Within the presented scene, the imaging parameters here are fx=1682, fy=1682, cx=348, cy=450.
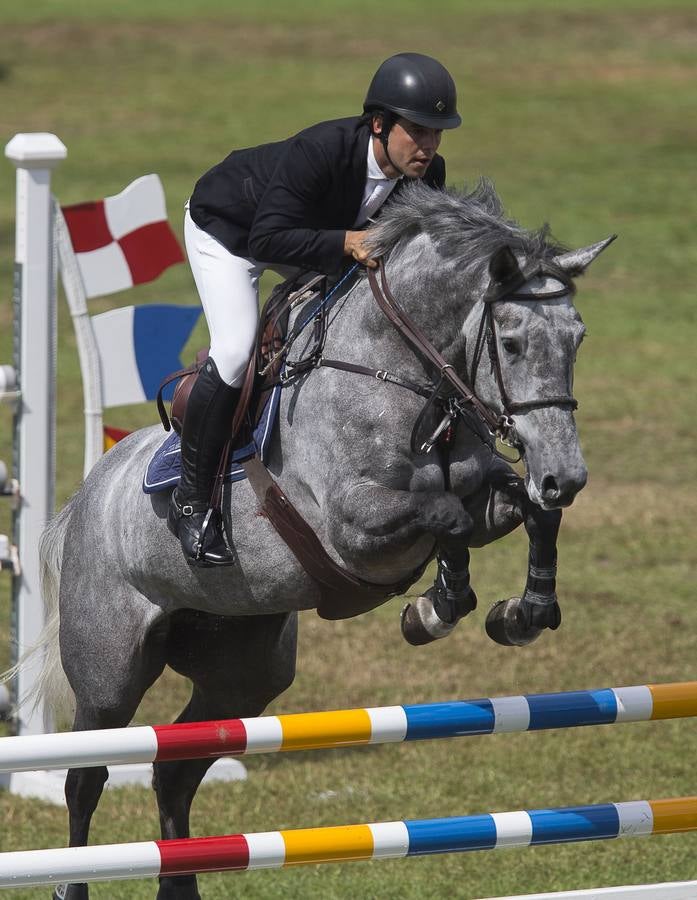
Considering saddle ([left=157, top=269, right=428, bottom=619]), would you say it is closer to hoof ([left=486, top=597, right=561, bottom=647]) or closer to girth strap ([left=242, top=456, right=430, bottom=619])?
girth strap ([left=242, top=456, right=430, bottom=619])

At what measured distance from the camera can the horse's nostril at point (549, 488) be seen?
165 inches

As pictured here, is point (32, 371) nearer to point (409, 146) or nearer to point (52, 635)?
point (52, 635)

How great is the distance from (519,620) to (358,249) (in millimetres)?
1115

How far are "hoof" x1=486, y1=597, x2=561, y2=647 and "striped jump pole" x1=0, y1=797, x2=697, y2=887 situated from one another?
47cm

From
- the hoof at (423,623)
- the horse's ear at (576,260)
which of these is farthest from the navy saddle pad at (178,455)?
the horse's ear at (576,260)

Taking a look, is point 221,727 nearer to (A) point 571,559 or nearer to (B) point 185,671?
(B) point 185,671

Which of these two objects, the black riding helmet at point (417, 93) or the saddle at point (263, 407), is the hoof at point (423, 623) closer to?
the saddle at point (263, 407)

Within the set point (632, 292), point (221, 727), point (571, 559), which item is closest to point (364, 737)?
point (221, 727)

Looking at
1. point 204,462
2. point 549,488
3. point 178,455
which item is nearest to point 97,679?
point 178,455

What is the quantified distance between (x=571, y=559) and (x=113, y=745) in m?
6.61

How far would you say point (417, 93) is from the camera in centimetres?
455

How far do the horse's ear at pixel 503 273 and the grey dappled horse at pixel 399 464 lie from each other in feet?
0.08

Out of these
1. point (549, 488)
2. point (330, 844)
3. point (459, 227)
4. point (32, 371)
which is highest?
point (459, 227)

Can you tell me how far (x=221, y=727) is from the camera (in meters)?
4.25
